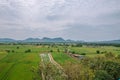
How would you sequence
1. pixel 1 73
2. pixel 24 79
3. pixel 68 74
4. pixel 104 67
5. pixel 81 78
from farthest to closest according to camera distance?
pixel 1 73 < pixel 104 67 < pixel 24 79 < pixel 68 74 < pixel 81 78

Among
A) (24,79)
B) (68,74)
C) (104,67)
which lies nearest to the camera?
(68,74)

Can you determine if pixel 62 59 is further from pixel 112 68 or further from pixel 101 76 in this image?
pixel 101 76

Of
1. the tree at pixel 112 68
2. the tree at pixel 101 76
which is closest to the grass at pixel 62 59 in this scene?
the tree at pixel 112 68

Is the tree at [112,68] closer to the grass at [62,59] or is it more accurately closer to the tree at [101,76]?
the tree at [101,76]

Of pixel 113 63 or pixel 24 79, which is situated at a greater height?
pixel 113 63

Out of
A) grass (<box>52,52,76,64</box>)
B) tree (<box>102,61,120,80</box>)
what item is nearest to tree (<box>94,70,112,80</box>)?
tree (<box>102,61,120,80</box>)

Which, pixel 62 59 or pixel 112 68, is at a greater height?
pixel 112 68

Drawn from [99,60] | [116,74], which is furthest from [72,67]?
[99,60]

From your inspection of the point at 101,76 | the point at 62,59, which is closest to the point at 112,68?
the point at 101,76

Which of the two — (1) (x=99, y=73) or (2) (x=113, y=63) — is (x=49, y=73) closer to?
(1) (x=99, y=73)

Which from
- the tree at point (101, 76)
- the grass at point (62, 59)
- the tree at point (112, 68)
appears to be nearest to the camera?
the tree at point (101, 76)

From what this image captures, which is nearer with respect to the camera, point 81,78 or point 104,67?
point 81,78
